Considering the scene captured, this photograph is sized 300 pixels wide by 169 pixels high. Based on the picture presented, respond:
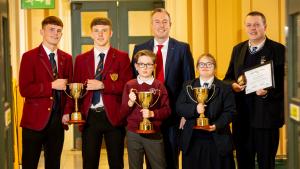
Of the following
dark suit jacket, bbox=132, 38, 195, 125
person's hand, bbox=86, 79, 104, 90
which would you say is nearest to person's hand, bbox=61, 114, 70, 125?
person's hand, bbox=86, 79, 104, 90

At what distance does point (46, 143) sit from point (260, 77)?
6.42 ft

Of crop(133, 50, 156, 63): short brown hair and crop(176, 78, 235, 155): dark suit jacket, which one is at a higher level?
crop(133, 50, 156, 63): short brown hair

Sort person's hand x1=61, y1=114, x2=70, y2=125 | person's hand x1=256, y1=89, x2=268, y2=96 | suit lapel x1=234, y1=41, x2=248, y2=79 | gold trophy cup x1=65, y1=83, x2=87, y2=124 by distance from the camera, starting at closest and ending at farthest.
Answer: gold trophy cup x1=65, y1=83, x2=87, y2=124 < person's hand x1=61, y1=114, x2=70, y2=125 < person's hand x1=256, y1=89, x2=268, y2=96 < suit lapel x1=234, y1=41, x2=248, y2=79

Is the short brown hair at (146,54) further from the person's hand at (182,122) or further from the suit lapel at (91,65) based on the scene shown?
the person's hand at (182,122)

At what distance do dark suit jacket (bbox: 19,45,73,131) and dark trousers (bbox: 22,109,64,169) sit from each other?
6 cm

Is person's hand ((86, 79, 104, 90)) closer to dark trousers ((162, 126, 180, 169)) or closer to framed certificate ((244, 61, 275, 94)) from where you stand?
dark trousers ((162, 126, 180, 169))

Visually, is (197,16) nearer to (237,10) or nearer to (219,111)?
(237,10)

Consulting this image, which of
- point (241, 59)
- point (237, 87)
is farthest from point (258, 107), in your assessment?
point (241, 59)

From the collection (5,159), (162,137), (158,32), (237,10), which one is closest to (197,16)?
(237,10)

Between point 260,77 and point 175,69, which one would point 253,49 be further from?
point 175,69

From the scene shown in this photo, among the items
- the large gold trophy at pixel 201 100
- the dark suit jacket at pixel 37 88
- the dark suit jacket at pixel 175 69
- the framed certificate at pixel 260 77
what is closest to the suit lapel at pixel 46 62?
the dark suit jacket at pixel 37 88

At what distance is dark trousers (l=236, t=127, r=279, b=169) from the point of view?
4.53 meters

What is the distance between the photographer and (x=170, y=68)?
4.55m

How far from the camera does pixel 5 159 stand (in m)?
3.32
